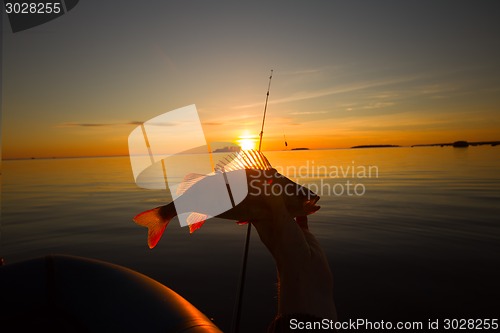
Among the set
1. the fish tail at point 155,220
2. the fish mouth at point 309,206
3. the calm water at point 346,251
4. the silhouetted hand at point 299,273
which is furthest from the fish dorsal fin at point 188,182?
the calm water at point 346,251

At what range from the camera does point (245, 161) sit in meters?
3.76

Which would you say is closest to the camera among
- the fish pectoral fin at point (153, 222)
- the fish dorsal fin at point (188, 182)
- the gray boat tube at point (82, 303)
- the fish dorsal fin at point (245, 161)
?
the gray boat tube at point (82, 303)

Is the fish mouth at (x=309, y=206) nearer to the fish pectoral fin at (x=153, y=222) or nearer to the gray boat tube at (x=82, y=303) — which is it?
Result: the gray boat tube at (x=82, y=303)

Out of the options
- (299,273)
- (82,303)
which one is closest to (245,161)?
(299,273)

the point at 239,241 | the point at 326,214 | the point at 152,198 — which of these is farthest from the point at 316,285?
the point at 152,198

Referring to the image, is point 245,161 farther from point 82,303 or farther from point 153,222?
point 82,303

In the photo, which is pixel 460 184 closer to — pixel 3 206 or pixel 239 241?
pixel 239 241

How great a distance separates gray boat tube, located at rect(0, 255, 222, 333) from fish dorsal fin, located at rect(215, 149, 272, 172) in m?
1.53

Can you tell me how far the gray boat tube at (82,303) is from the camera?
2453mm

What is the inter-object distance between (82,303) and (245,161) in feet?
6.62

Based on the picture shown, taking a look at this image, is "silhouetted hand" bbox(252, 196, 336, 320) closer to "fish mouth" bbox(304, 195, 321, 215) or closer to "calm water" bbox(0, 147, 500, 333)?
"fish mouth" bbox(304, 195, 321, 215)

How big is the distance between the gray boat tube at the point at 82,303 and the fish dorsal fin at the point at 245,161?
153 cm

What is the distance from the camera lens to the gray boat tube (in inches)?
96.6

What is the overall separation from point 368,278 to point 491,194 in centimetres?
1233
